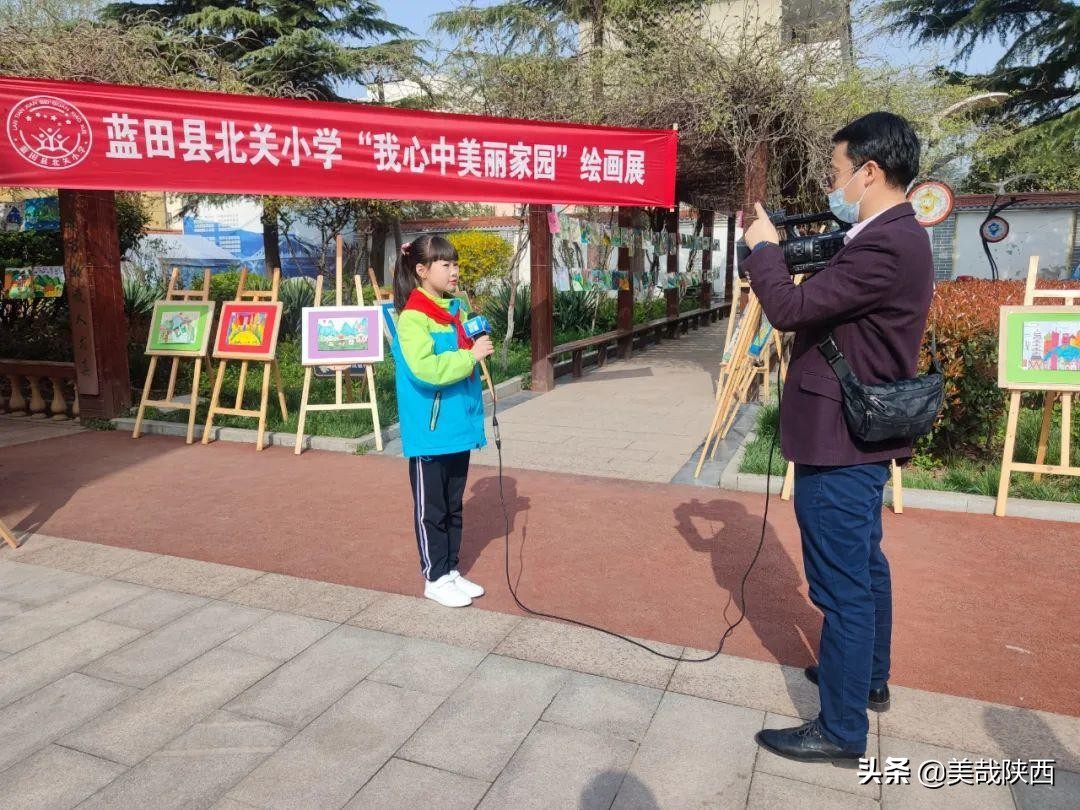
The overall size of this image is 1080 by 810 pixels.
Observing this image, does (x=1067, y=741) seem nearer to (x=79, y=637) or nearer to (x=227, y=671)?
(x=227, y=671)

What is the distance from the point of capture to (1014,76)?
2078 centimetres

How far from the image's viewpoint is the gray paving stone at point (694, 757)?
94.5 inches

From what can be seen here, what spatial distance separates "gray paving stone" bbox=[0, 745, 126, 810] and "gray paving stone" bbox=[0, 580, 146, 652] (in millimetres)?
985

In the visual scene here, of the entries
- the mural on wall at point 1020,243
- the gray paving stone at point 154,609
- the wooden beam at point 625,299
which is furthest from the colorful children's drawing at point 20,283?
the mural on wall at point 1020,243

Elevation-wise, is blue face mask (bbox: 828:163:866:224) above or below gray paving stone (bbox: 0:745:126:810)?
above

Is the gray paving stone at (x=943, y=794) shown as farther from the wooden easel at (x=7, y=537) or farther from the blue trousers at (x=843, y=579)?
the wooden easel at (x=7, y=537)

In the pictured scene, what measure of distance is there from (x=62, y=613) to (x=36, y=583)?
1.71ft

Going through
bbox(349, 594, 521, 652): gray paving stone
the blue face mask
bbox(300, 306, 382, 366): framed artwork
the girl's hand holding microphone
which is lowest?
bbox(349, 594, 521, 652): gray paving stone

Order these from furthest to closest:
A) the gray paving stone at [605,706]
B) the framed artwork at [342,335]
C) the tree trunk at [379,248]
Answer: the tree trunk at [379,248] < the framed artwork at [342,335] < the gray paving stone at [605,706]

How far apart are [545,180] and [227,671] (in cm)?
435

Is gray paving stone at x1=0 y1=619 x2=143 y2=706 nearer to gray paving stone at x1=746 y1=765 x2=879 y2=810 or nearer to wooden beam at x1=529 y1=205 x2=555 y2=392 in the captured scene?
gray paving stone at x1=746 y1=765 x2=879 y2=810

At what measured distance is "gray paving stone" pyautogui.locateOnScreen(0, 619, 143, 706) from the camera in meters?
3.11

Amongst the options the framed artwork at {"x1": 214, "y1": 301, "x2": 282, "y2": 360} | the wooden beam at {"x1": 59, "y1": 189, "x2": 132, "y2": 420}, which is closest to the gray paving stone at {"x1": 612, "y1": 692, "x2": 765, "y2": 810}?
the framed artwork at {"x1": 214, "y1": 301, "x2": 282, "y2": 360}

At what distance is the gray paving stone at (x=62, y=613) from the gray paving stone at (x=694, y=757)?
267 centimetres
